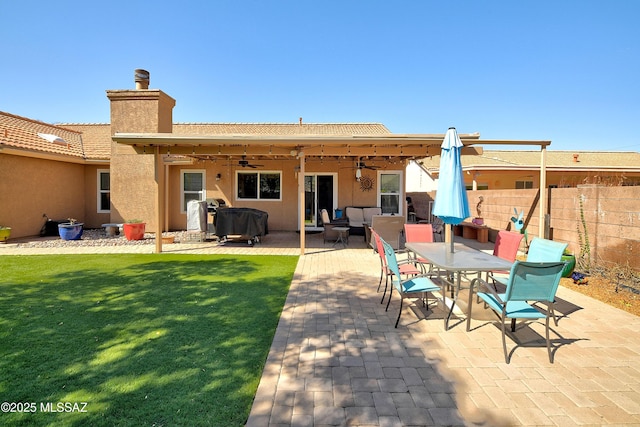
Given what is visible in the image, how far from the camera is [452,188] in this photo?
175 inches

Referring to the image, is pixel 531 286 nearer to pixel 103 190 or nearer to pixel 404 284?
pixel 404 284

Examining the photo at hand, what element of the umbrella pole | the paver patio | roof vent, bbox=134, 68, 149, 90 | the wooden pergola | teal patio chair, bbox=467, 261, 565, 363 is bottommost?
the paver patio

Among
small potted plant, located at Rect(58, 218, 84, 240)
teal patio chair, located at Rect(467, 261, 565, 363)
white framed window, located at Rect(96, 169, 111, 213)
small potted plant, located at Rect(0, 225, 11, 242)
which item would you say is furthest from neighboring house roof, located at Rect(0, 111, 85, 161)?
teal patio chair, located at Rect(467, 261, 565, 363)

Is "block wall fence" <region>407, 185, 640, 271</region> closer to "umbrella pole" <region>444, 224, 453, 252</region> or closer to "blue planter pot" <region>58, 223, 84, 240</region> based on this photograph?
"umbrella pole" <region>444, 224, 453, 252</region>

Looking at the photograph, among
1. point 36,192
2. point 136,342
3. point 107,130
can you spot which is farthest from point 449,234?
point 107,130

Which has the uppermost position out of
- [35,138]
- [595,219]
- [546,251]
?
[35,138]

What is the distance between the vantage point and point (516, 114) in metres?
17.7

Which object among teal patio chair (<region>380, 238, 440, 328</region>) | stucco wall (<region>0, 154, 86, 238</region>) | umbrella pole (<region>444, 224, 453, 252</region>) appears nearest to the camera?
teal patio chair (<region>380, 238, 440, 328</region>)

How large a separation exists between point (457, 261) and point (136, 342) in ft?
12.8

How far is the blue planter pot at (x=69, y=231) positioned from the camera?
399 inches

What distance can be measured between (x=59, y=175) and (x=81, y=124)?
6070 mm

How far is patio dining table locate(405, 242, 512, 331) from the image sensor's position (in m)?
3.74

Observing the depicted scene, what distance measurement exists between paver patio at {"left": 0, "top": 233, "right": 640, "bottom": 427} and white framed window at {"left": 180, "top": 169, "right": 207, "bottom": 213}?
9738 mm

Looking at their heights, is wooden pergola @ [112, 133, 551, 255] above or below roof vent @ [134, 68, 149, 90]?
below
